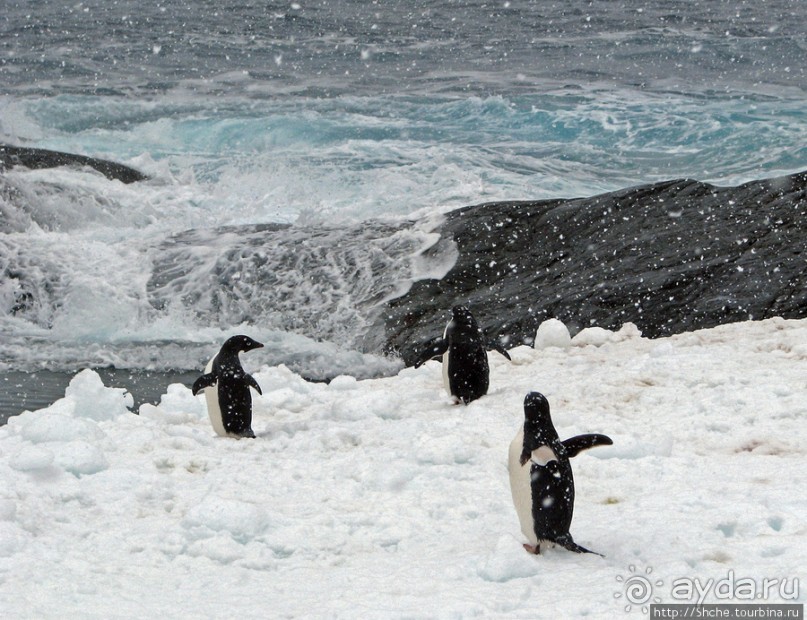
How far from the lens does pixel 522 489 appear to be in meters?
3.66

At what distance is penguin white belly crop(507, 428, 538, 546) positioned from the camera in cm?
363

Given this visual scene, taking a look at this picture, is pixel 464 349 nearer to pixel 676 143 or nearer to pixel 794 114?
pixel 676 143

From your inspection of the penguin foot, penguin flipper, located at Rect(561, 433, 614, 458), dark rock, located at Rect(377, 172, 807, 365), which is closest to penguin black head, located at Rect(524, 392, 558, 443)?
penguin flipper, located at Rect(561, 433, 614, 458)

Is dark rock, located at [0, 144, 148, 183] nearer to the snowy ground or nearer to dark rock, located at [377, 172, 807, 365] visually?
dark rock, located at [377, 172, 807, 365]

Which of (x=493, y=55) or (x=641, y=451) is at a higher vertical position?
(x=493, y=55)

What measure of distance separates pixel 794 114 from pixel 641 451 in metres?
22.3

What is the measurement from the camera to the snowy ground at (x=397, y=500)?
3.30 metres

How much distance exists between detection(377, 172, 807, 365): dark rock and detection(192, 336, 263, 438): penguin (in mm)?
3570

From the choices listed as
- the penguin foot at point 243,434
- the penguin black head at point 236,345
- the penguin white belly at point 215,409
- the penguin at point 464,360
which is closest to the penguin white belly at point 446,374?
the penguin at point 464,360

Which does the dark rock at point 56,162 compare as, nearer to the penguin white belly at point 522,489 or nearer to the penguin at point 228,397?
the penguin at point 228,397

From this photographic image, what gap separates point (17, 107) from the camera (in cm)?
2606

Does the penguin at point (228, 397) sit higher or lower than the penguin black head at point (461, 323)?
lower

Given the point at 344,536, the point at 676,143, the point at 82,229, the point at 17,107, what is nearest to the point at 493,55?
the point at 676,143

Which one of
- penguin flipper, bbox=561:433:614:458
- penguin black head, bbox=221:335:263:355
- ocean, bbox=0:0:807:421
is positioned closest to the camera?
penguin flipper, bbox=561:433:614:458
